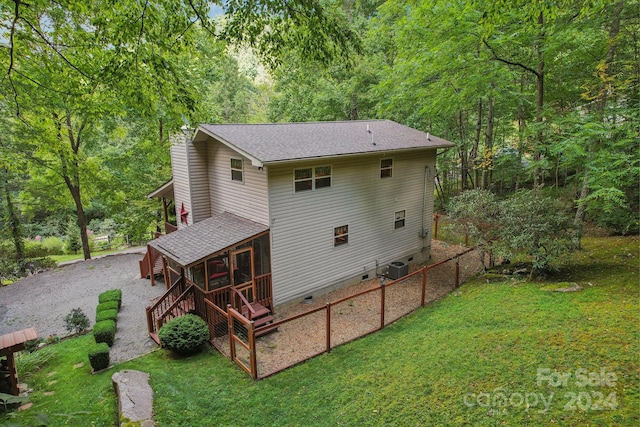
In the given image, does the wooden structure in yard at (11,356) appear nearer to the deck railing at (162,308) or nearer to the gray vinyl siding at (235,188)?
the deck railing at (162,308)

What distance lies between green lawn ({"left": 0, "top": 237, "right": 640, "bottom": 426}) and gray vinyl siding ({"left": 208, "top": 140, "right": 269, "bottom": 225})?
4260 millimetres

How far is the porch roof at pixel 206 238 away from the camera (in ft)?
30.9

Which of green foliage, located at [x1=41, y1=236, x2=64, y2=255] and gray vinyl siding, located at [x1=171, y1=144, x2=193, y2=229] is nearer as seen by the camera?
gray vinyl siding, located at [x1=171, y1=144, x2=193, y2=229]

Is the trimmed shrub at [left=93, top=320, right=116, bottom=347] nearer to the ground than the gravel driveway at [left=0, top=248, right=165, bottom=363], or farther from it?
farther from it

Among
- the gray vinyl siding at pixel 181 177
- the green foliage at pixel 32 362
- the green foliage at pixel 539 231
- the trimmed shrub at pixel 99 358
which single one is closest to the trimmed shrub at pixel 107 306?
the green foliage at pixel 32 362

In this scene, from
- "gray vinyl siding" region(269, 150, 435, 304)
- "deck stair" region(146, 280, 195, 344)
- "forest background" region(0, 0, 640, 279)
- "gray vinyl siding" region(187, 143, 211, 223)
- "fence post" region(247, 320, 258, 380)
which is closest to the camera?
"forest background" region(0, 0, 640, 279)

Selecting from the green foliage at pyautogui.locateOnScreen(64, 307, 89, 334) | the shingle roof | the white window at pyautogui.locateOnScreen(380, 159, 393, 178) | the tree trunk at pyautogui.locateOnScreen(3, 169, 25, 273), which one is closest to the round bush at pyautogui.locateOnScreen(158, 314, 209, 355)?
the green foliage at pyautogui.locateOnScreen(64, 307, 89, 334)

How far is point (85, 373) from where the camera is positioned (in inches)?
303

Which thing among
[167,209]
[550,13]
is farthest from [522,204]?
[167,209]

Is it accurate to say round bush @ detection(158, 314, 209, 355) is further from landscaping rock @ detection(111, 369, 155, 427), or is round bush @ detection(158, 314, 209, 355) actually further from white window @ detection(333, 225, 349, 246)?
white window @ detection(333, 225, 349, 246)

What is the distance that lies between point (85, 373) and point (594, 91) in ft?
51.6

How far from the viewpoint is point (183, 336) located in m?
8.37

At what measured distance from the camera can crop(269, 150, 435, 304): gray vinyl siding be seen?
1057 centimetres

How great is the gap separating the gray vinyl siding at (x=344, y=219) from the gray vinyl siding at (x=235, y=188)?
393mm
